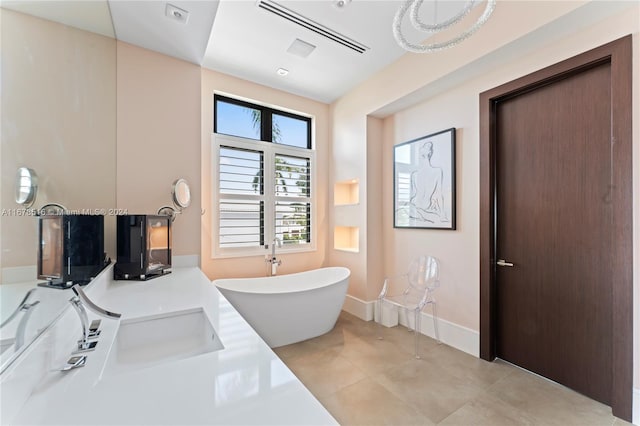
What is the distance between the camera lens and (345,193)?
412 centimetres

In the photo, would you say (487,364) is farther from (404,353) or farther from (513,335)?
(404,353)

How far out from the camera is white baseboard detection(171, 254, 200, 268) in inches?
96.2

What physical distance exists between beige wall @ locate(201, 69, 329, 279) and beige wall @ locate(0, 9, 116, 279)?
1.14 meters

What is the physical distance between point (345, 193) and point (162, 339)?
3180 mm

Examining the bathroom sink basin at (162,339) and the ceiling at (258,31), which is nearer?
the bathroom sink basin at (162,339)

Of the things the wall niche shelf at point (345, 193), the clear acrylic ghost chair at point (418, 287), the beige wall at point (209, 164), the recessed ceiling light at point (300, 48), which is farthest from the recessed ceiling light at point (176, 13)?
the clear acrylic ghost chair at point (418, 287)

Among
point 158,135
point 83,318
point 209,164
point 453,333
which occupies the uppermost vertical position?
point 158,135

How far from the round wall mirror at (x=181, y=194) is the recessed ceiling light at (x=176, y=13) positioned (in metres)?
1.23

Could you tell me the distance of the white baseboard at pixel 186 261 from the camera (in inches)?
96.2

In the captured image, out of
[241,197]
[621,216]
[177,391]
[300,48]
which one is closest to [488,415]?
[621,216]

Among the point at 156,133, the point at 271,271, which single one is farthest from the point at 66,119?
the point at 271,271

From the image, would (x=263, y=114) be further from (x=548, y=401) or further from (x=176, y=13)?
(x=548, y=401)

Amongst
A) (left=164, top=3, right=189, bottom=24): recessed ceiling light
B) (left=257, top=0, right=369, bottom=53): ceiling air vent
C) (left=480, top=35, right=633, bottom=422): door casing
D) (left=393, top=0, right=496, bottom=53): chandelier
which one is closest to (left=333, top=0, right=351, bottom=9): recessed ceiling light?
(left=257, top=0, right=369, bottom=53): ceiling air vent

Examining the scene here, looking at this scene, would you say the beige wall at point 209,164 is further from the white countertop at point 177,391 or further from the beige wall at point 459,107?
the white countertop at point 177,391
